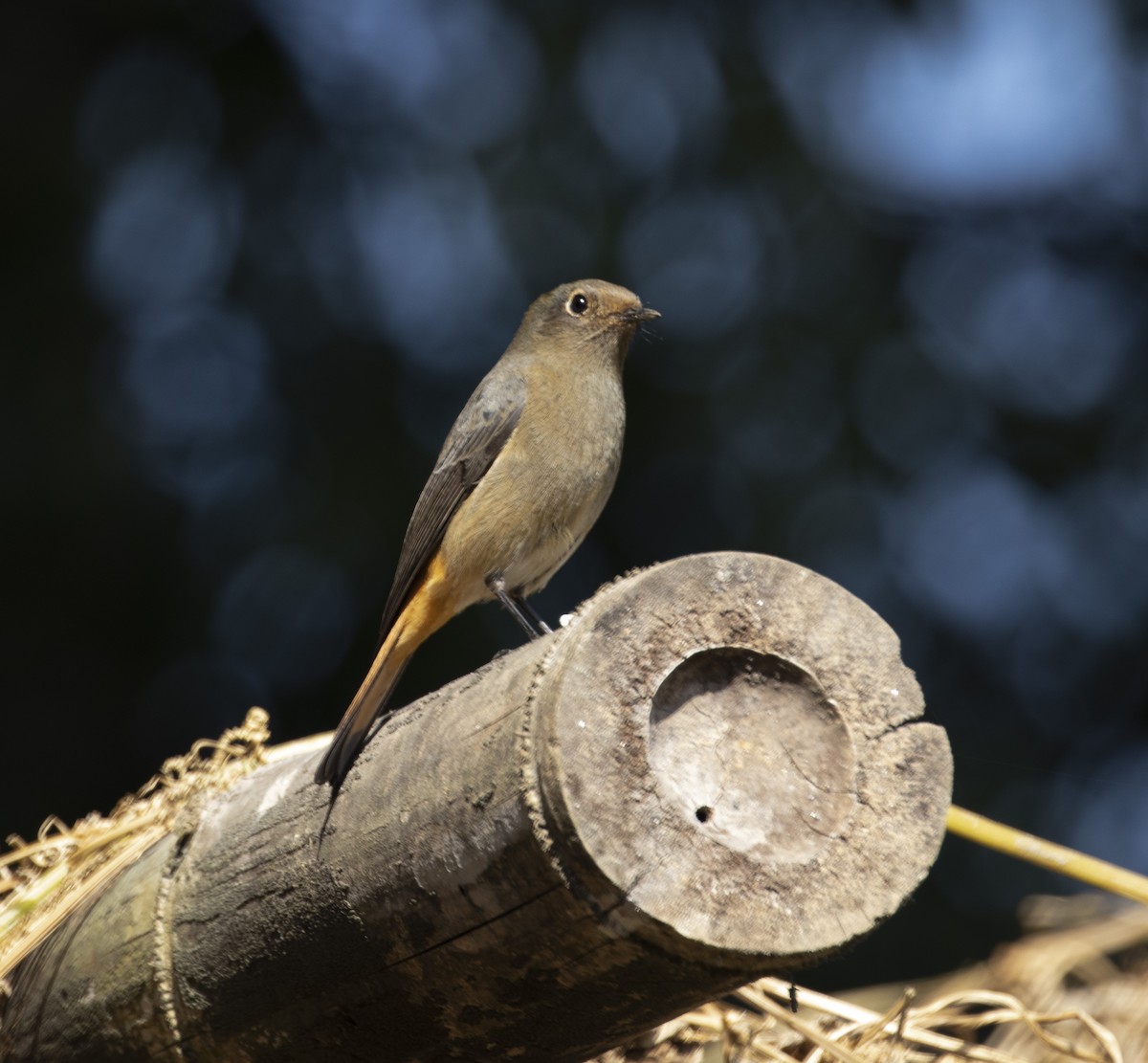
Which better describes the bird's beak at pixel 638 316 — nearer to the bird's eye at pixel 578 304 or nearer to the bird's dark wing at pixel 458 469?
the bird's eye at pixel 578 304

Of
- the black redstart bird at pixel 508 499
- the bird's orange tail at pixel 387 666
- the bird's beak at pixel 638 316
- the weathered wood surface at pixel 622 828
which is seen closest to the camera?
the weathered wood surface at pixel 622 828

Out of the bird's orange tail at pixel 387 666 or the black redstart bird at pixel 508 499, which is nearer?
the bird's orange tail at pixel 387 666

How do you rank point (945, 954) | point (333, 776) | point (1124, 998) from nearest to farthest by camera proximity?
point (333, 776) < point (1124, 998) < point (945, 954)

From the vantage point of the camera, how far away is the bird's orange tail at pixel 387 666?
100 inches

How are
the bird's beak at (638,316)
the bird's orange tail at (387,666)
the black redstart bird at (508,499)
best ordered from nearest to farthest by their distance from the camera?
the bird's orange tail at (387,666) < the black redstart bird at (508,499) < the bird's beak at (638,316)

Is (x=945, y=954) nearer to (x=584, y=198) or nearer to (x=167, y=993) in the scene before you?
(x=584, y=198)

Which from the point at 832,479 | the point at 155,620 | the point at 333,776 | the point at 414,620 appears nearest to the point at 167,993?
the point at 333,776

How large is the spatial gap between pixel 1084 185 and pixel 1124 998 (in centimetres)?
631

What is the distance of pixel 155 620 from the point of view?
22.9 ft

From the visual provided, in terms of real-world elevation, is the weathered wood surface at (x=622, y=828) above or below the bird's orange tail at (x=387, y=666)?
below

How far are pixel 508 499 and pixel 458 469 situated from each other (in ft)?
0.68

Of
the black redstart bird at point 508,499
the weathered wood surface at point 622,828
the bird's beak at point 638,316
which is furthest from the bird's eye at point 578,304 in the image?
the weathered wood surface at point 622,828

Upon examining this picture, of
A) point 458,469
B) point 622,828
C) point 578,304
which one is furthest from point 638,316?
point 622,828

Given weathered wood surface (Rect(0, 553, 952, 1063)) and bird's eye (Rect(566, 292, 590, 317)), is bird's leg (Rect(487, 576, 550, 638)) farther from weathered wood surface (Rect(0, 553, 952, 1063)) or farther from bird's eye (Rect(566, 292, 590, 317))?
weathered wood surface (Rect(0, 553, 952, 1063))
